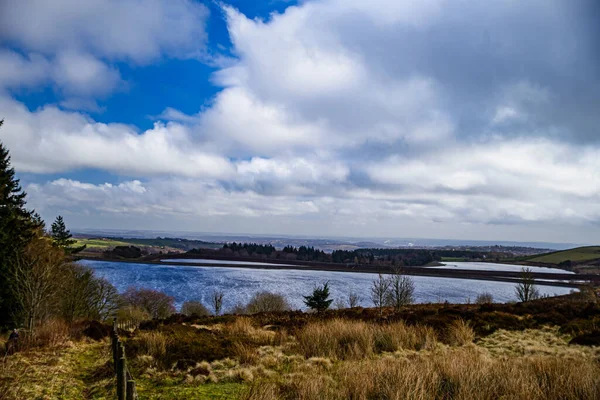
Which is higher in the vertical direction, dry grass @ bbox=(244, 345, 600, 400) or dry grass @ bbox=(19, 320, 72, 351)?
dry grass @ bbox=(244, 345, 600, 400)

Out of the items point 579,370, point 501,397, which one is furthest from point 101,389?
point 579,370

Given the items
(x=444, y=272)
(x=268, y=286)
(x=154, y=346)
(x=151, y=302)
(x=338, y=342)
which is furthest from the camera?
(x=444, y=272)

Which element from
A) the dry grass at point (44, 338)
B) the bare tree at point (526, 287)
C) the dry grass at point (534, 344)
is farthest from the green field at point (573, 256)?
the dry grass at point (44, 338)

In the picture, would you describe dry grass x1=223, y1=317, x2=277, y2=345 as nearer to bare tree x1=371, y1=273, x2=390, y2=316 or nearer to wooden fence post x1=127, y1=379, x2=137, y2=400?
wooden fence post x1=127, y1=379, x2=137, y2=400

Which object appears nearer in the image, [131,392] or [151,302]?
[131,392]

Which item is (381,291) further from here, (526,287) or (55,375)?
(55,375)

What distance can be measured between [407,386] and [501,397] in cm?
141

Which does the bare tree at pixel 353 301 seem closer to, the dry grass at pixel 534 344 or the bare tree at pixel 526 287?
the bare tree at pixel 526 287

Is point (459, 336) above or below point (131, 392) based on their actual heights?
below

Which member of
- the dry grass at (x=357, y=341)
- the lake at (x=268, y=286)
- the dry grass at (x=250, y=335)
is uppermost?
the dry grass at (x=357, y=341)

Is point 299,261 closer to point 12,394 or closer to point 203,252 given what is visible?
point 203,252

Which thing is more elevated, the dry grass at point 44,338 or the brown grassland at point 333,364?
the brown grassland at point 333,364

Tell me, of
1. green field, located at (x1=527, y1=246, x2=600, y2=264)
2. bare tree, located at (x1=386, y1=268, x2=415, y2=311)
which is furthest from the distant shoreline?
bare tree, located at (x1=386, y1=268, x2=415, y2=311)

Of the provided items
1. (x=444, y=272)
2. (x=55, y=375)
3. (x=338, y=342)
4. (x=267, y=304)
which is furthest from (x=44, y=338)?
(x=444, y=272)
